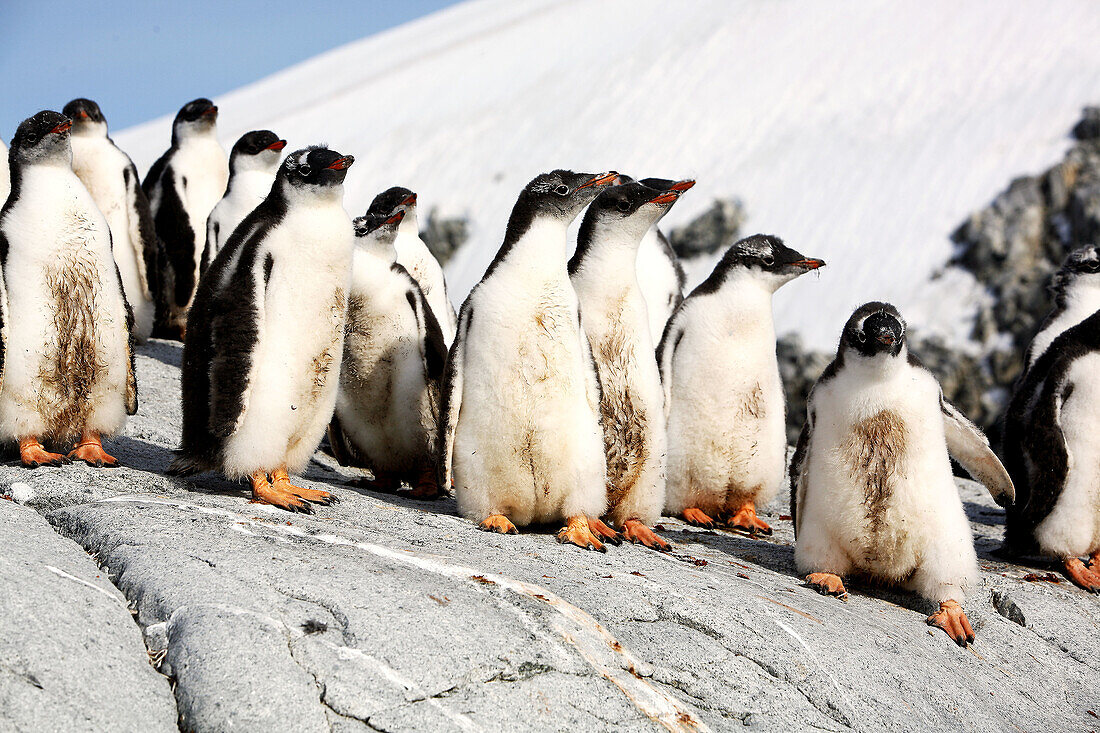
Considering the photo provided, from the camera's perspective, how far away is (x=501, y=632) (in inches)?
117

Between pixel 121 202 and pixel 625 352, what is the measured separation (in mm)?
4773

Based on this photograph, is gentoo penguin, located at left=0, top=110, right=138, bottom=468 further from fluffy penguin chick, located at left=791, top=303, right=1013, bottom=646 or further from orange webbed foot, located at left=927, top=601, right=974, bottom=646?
orange webbed foot, located at left=927, top=601, right=974, bottom=646

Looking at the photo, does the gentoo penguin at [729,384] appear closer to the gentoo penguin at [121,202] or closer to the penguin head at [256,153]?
the penguin head at [256,153]

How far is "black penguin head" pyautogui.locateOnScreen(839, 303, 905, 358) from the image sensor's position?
4.11 meters

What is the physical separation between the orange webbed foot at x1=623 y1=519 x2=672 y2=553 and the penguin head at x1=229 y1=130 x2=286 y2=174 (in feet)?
14.0

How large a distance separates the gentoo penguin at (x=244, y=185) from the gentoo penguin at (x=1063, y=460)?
5260mm

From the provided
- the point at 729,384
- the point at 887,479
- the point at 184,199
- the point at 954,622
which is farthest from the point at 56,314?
the point at 184,199

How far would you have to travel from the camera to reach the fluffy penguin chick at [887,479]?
4230 mm

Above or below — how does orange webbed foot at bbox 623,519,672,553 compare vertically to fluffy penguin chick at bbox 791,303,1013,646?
below

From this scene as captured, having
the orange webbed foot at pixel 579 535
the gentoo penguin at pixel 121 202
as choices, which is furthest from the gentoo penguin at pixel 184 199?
the orange webbed foot at pixel 579 535

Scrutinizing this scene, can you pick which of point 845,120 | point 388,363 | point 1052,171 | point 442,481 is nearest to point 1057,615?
point 442,481

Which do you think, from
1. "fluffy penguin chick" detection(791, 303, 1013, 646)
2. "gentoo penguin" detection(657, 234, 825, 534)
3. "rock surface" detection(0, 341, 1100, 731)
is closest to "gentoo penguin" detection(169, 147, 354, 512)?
"rock surface" detection(0, 341, 1100, 731)

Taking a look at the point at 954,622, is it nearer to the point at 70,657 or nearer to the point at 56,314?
the point at 70,657

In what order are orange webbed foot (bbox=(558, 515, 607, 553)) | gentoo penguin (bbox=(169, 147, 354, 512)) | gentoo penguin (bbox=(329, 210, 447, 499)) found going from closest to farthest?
orange webbed foot (bbox=(558, 515, 607, 553)) < gentoo penguin (bbox=(169, 147, 354, 512)) < gentoo penguin (bbox=(329, 210, 447, 499))
